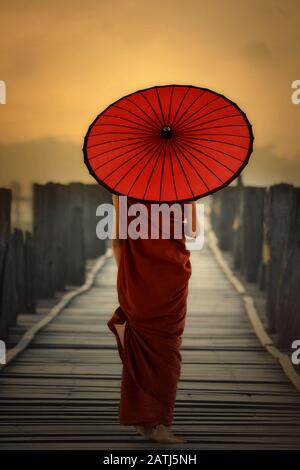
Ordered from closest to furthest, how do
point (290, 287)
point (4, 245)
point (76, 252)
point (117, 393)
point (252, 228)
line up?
1. point (117, 393)
2. point (4, 245)
3. point (290, 287)
4. point (76, 252)
5. point (252, 228)

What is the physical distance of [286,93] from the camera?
8.30 metres

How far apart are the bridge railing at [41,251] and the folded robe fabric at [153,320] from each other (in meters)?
2.24

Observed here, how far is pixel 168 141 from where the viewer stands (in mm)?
3816

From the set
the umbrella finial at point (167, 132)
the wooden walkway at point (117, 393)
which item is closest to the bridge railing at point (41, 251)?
→ the wooden walkway at point (117, 393)

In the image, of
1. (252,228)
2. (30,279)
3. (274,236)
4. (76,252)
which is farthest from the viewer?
(252,228)

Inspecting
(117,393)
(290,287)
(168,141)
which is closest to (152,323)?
(168,141)

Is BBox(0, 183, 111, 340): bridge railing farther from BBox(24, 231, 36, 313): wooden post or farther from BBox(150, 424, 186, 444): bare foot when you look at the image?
BBox(150, 424, 186, 444): bare foot

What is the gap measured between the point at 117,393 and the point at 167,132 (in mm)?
1822

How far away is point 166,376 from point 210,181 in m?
0.99

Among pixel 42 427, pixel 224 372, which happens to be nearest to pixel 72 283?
pixel 224 372

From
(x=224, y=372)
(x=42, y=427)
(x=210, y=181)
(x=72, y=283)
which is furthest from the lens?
(x=72, y=283)

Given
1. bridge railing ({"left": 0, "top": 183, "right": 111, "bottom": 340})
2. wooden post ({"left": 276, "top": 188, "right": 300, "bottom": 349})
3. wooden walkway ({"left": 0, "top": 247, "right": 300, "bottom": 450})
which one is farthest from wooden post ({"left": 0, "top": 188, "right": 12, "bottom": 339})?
wooden post ({"left": 276, "top": 188, "right": 300, "bottom": 349})

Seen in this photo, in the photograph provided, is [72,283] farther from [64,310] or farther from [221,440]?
[221,440]

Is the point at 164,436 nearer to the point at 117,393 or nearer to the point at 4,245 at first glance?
the point at 117,393
